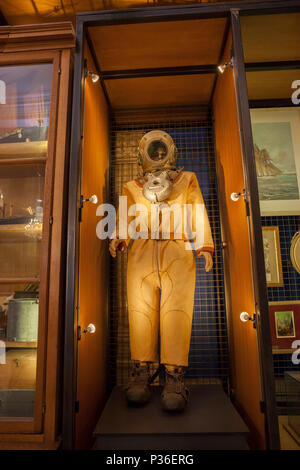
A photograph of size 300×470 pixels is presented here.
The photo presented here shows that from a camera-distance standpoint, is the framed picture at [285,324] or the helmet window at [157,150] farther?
the framed picture at [285,324]

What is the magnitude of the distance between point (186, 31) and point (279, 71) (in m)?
0.87

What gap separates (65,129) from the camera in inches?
65.1

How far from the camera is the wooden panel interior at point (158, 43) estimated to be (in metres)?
1.79

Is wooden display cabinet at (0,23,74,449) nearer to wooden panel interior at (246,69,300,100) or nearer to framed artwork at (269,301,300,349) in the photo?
wooden panel interior at (246,69,300,100)

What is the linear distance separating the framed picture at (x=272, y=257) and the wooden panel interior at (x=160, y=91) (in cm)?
120

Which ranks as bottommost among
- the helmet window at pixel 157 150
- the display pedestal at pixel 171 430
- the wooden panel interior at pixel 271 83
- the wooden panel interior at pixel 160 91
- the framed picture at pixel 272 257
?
the display pedestal at pixel 171 430

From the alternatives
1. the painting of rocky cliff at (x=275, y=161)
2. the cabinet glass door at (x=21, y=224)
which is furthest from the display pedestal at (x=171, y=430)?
the painting of rocky cliff at (x=275, y=161)

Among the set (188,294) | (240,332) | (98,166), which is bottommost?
(240,332)

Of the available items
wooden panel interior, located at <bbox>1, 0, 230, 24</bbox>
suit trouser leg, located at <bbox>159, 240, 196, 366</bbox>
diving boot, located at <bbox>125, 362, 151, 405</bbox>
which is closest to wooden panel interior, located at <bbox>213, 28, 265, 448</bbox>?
suit trouser leg, located at <bbox>159, 240, 196, 366</bbox>

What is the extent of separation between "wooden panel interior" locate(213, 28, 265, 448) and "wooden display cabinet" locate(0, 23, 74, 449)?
0.97 meters

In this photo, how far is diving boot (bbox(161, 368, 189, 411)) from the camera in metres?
1.57

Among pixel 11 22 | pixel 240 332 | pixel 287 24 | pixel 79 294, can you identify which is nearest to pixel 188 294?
pixel 240 332

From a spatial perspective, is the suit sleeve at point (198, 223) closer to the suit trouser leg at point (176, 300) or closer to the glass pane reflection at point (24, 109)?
the suit trouser leg at point (176, 300)
